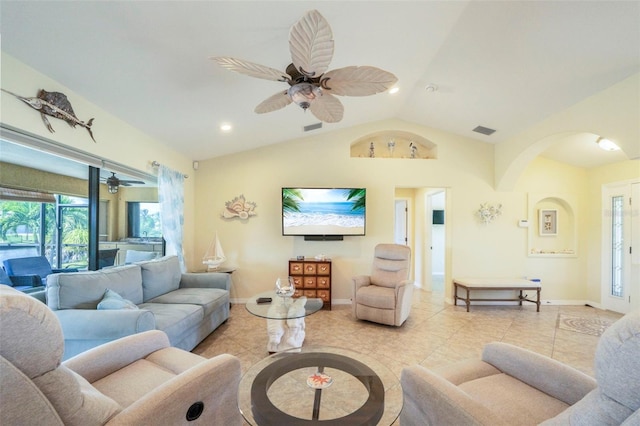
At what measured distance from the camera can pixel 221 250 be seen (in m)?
4.23

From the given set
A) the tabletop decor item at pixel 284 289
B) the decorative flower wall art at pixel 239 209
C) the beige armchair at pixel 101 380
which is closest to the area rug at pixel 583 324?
the tabletop decor item at pixel 284 289

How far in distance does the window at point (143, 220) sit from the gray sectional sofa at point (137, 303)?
53 cm

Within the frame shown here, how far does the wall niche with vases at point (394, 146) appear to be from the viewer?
4617mm

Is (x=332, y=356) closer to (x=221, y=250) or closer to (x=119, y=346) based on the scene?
(x=119, y=346)

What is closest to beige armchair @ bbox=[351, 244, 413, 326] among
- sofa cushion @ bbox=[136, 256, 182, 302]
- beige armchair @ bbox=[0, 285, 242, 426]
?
beige armchair @ bbox=[0, 285, 242, 426]

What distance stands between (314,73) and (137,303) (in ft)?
9.10

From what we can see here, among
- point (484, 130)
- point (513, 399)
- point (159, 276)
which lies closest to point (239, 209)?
point (159, 276)

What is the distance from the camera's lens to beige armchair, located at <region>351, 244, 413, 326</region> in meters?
3.34

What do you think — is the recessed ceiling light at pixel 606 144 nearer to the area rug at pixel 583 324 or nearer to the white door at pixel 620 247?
the white door at pixel 620 247

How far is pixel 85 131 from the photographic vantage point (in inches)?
93.4

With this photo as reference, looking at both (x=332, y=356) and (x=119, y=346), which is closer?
(x=119, y=346)

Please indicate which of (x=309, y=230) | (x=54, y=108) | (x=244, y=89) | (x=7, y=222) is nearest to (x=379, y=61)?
(x=244, y=89)

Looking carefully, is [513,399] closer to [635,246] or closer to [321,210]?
[321,210]

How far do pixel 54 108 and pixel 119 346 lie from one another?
6.21 feet
